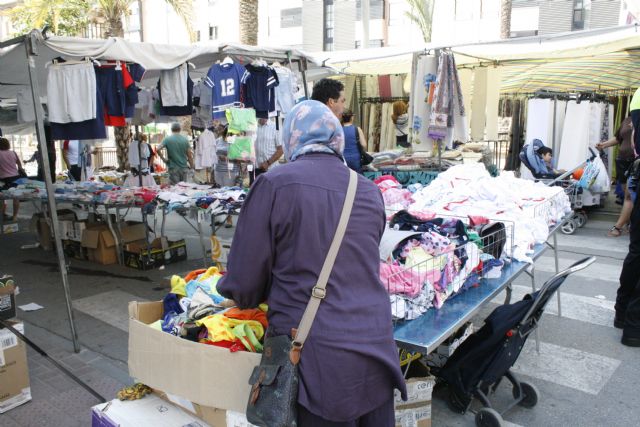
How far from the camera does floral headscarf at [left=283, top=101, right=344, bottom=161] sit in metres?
1.95

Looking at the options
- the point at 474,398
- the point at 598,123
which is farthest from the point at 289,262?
the point at 598,123

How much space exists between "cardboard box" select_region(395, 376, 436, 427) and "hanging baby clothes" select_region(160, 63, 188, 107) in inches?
196

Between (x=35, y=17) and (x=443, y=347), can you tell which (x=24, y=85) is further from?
(x=443, y=347)

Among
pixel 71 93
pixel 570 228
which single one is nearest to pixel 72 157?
pixel 71 93

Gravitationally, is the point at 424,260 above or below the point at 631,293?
above

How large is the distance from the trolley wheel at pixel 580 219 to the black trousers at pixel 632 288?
4692 millimetres

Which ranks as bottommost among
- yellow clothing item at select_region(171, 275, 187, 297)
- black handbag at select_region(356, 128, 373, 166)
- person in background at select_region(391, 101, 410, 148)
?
yellow clothing item at select_region(171, 275, 187, 297)

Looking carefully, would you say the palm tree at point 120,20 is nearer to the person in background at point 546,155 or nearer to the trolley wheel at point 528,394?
the person in background at point 546,155

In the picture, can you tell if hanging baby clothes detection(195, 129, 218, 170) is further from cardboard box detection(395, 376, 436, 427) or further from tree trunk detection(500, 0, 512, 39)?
tree trunk detection(500, 0, 512, 39)

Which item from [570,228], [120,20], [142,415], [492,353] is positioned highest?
[120,20]

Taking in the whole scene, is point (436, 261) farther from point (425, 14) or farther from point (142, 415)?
point (425, 14)

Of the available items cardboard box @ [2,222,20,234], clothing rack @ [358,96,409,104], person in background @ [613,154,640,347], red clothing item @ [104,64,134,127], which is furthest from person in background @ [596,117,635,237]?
cardboard box @ [2,222,20,234]

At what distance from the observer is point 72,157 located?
43.2 feet

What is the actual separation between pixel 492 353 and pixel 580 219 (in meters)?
7.08
